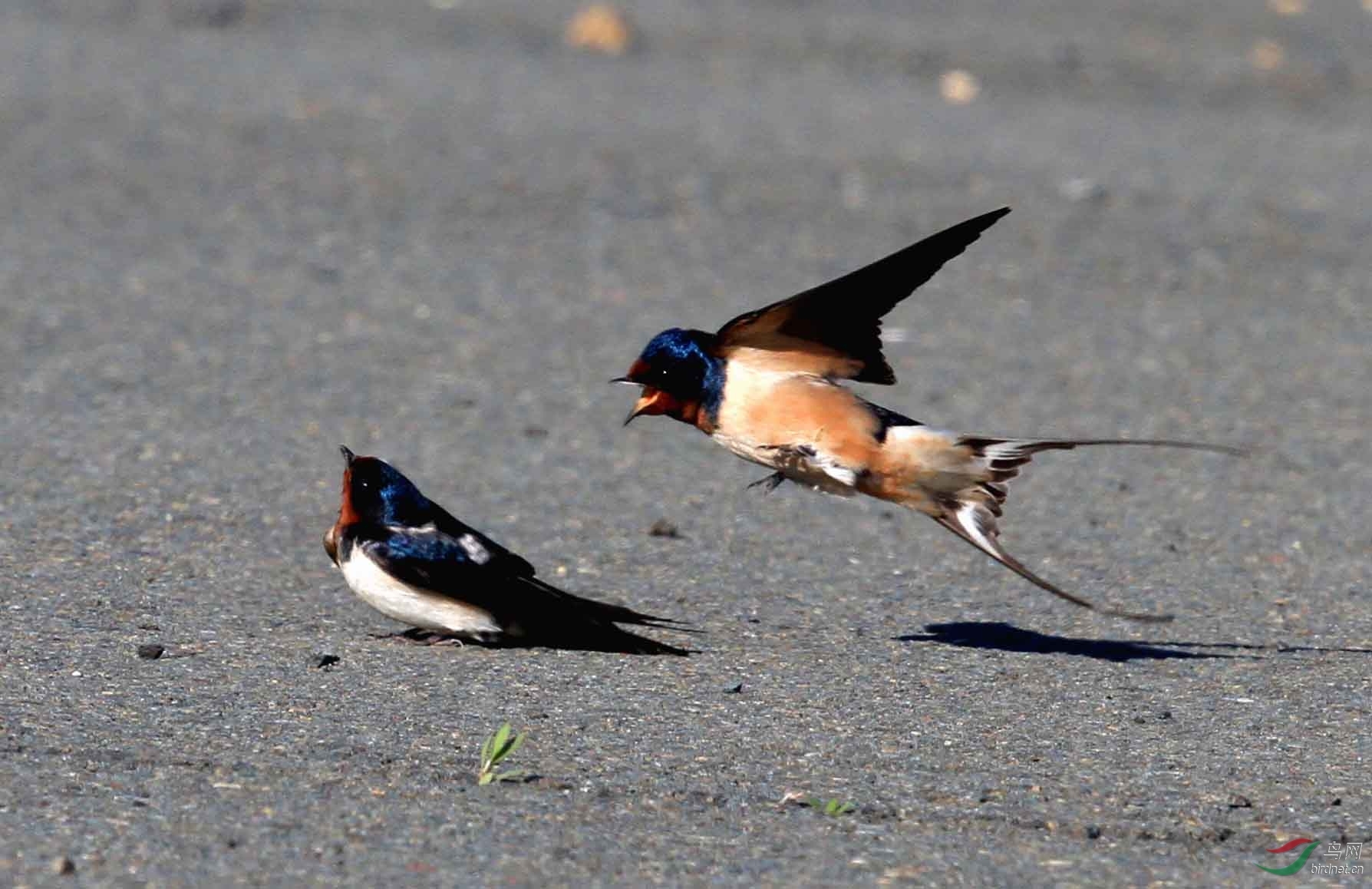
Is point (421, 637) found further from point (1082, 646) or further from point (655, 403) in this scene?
point (1082, 646)

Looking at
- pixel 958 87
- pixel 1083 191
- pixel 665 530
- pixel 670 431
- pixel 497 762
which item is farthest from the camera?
pixel 958 87

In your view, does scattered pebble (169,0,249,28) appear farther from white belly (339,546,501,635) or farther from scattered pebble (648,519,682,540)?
white belly (339,546,501,635)

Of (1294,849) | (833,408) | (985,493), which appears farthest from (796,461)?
(1294,849)

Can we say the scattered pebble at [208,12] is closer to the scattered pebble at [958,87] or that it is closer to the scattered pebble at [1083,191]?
the scattered pebble at [958,87]

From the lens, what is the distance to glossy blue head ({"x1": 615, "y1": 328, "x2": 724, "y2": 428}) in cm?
543

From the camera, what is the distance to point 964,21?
15055 mm

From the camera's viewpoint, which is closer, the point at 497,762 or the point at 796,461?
the point at 497,762

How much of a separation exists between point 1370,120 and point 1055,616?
859 centimetres

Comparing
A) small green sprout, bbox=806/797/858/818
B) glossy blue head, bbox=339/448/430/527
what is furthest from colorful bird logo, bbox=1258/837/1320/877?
glossy blue head, bbox=339/448/430/527

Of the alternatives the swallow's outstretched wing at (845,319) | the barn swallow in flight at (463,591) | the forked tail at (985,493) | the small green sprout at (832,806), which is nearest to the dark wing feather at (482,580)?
the barn swallow in flight at (463,591)

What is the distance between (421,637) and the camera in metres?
5.62

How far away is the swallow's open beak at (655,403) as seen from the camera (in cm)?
545

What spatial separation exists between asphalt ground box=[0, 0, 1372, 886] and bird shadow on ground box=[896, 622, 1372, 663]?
0.10 ft

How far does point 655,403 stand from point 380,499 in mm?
747
